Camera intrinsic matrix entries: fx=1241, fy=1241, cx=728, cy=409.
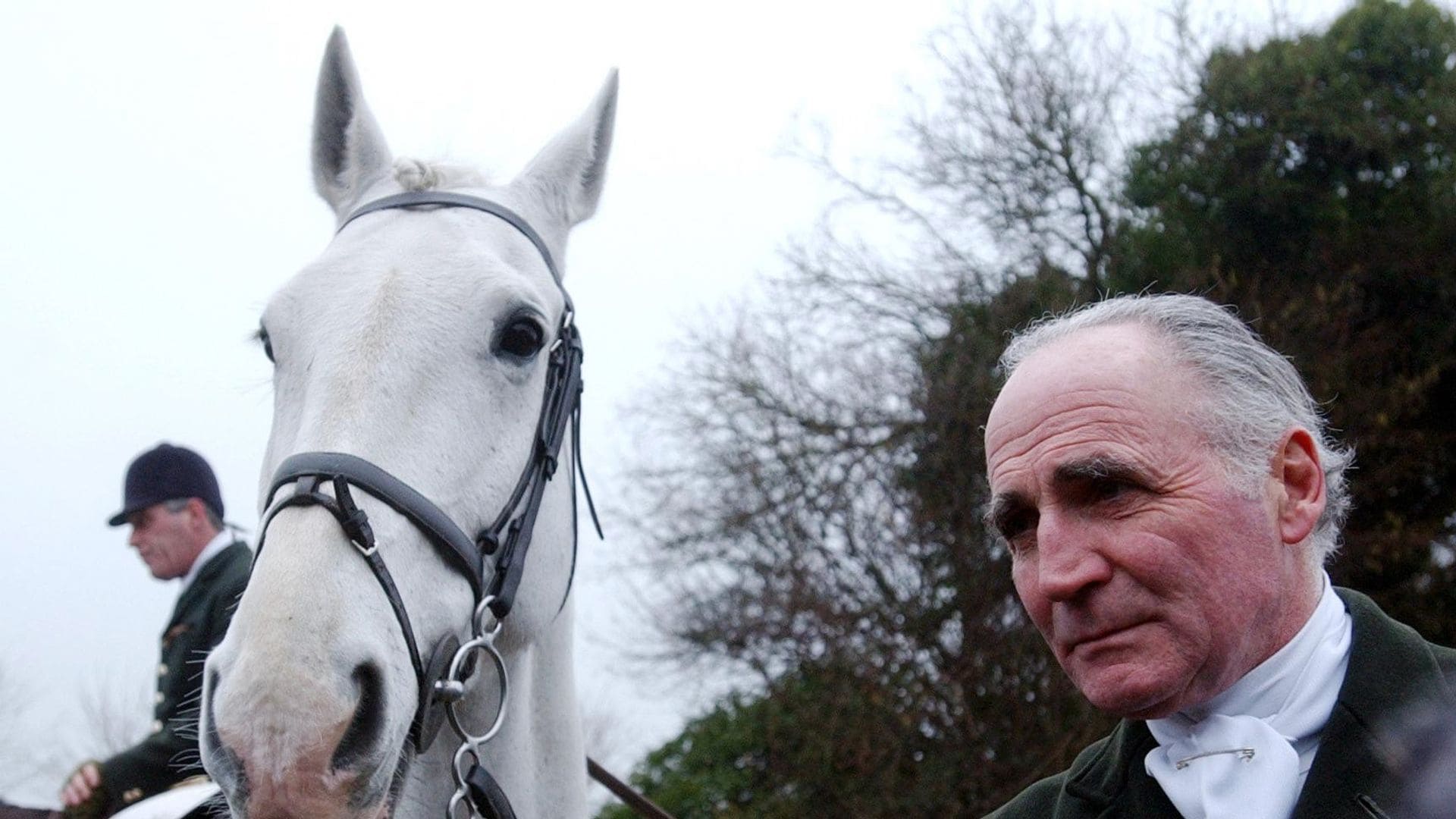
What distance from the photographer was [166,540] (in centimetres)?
488

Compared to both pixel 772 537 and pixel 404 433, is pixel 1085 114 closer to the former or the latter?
pixel 772 537

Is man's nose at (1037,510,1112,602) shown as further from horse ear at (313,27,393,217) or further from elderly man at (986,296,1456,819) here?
horse ear at (313,27,393,217)

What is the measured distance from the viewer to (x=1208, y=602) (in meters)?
1.79

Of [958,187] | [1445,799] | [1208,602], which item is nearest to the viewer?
[1445,799]

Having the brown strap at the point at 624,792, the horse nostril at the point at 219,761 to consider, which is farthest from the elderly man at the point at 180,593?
the horse nostril at the point at 219,761

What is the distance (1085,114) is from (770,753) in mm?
6573

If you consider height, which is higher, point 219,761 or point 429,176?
point 429,176

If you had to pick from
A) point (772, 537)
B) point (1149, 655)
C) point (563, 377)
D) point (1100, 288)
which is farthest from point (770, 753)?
point (1149, 655)

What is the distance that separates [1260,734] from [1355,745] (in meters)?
0.12

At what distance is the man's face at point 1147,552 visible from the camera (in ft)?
5.90

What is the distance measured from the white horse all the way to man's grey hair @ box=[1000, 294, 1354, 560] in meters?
1.13

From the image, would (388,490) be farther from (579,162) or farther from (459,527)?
(579,162)

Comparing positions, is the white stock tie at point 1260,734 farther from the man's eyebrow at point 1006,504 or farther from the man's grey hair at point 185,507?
the man's grey hair at point 185,507

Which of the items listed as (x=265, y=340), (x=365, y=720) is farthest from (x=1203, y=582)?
(x=265, y=340)
